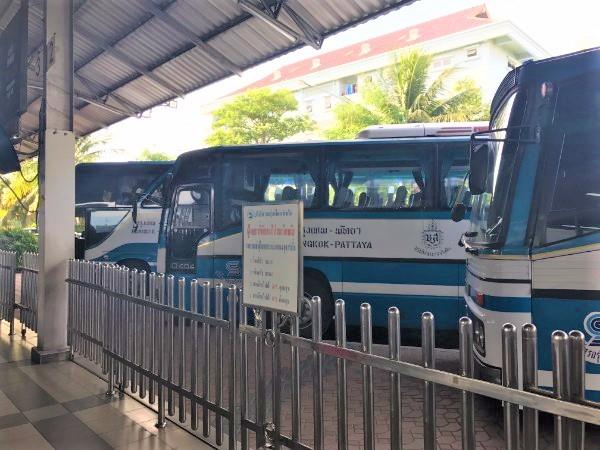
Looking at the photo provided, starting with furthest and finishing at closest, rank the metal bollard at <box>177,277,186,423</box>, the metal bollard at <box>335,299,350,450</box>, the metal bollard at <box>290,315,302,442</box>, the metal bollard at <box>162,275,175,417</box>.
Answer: the metal bollard at <box>162,275,175,417</box> < the metal bollard at <box>177,277,186,423</box> < the metal bollard at <box>290,315,302,442</box> < the metal bollard at <box>335,299,350,450</box>

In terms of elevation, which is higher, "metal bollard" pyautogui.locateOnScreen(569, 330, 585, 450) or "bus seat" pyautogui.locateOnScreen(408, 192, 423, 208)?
"bus seat" pyautogui.locateOnScreen(408, 192, 423, 208)

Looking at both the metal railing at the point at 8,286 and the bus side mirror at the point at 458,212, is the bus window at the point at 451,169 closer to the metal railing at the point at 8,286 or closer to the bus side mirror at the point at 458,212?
the bus side mirror at the point at 458,212

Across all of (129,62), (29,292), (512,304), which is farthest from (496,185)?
(129,62)

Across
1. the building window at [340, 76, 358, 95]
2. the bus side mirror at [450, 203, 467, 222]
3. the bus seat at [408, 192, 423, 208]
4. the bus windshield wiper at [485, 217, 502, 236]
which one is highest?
the building window at [340, 76, 358, 95]

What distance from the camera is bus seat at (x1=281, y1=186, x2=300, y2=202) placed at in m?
7.48

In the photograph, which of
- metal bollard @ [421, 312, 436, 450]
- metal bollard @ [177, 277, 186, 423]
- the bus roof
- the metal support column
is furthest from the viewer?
the bus roof

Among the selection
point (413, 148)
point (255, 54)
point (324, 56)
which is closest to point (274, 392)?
point (413, 148)

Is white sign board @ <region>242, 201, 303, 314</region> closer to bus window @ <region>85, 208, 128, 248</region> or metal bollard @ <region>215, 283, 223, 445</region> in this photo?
metal bollard @ <region>215, 283, 223, 445</region>

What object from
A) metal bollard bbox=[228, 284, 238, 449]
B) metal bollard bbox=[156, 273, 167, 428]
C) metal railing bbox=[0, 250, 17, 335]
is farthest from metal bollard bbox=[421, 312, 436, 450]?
metal railing bbox=[0, 250, 17, 335]

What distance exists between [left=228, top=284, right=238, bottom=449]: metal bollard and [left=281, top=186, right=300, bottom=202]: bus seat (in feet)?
13.8

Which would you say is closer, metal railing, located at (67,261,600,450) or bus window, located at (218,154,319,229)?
metal railing, located at (67,261,600,450)

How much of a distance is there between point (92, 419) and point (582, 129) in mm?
4500

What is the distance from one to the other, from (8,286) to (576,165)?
24.9ft

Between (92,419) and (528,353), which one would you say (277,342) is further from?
(92,419)
